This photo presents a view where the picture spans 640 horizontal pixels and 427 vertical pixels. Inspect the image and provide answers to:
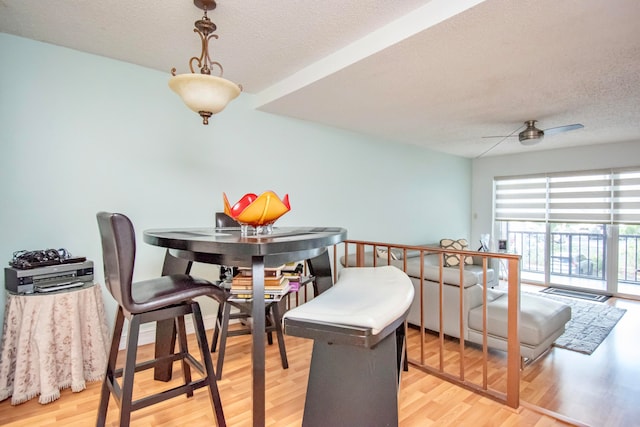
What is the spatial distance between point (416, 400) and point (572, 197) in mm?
4960

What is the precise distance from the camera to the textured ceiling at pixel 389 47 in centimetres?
178

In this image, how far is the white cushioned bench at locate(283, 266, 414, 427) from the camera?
3.58ft

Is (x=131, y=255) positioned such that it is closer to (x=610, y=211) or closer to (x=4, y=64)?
(x=4, y=64)

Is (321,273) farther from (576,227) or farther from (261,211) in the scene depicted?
(576,227)

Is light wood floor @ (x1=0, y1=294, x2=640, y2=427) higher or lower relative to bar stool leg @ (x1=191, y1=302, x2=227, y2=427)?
lower

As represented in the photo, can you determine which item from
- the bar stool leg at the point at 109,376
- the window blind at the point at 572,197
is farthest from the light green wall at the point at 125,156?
the window blind at the point at 572,197

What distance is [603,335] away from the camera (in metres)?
3.20

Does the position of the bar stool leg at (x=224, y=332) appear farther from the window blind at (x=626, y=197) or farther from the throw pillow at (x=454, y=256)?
the window blind at (x=626, y=197)

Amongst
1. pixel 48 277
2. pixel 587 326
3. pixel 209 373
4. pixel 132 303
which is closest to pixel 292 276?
pixel 209 373

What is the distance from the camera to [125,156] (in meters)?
2.55

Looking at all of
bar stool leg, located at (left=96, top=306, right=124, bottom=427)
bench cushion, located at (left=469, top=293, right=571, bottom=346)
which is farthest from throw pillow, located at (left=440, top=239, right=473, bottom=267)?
bar stool leg, located at (left=96, top=306, right=124, bottom=427)

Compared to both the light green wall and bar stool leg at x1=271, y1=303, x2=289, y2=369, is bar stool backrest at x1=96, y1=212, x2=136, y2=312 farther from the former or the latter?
the light green wall

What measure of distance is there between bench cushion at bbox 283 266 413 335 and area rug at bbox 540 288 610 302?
469 centimetres

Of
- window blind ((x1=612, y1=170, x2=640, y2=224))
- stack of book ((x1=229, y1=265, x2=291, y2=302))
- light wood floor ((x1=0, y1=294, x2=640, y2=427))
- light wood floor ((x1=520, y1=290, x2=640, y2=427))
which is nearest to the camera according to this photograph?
stack of book ((x1=229, y1=265, x2=291, y2=302))
